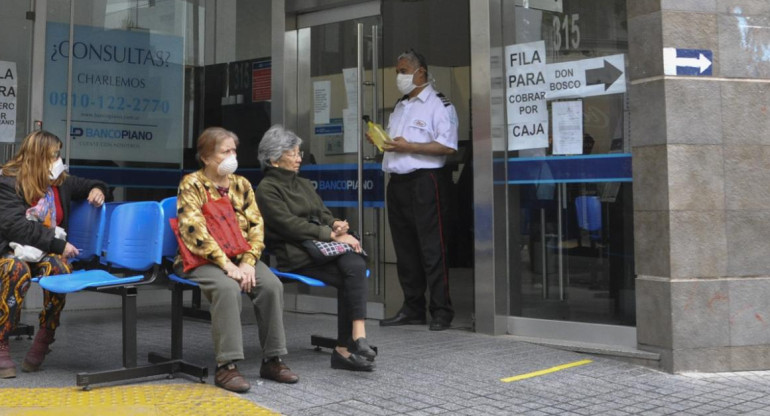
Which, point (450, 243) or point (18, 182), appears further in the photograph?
point (450, 243)

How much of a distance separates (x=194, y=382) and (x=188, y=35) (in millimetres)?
5220

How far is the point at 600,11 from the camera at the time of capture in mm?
6371

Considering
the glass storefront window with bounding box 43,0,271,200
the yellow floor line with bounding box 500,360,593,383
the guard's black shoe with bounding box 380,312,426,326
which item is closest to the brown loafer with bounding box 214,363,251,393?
the yellow floor line with bounding box 500,360,593,383

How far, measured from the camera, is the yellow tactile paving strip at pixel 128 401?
4.42 metres

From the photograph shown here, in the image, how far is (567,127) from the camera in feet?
21.3

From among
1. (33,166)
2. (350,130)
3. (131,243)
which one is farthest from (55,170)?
(350,130)

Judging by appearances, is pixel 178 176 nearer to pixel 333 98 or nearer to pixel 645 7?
pixel 333 98

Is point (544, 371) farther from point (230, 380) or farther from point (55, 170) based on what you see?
point (55, 170)

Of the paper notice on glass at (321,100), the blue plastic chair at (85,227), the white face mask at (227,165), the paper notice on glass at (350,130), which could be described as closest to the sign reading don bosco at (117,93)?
the paper notice on glass at (321,100)

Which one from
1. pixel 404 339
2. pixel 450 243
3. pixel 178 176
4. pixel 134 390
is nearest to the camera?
pixel 134 390

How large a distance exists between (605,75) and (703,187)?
3.37 feet

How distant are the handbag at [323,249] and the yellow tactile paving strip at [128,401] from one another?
1.02m

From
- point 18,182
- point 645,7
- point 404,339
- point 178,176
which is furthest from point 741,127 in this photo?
point 178,176

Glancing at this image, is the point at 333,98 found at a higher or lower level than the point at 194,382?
higher
